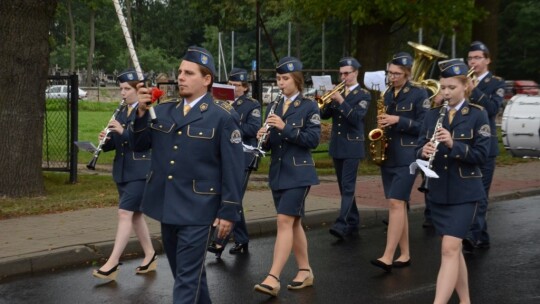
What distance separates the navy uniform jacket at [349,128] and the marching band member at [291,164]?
236cm

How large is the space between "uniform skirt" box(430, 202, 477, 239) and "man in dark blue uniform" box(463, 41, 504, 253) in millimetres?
2556

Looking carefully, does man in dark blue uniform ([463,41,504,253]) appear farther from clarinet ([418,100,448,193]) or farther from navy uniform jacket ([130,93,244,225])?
navy uniform jacket ([130,93,244,225])

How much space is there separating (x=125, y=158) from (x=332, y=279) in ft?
7.13

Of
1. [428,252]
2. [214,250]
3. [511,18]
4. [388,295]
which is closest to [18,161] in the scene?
[214,250]

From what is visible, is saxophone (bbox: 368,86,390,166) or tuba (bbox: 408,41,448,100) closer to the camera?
saxophone (bbox: 368,86,390,166)

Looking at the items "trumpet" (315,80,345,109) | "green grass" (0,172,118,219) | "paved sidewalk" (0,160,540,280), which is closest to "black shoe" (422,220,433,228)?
"paved sidewalk" (0,160,540,280)

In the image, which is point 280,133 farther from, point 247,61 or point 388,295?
point 247,61

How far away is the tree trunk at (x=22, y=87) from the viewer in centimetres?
1318

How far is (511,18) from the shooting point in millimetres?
63531

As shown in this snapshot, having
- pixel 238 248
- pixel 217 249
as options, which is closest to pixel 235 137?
pixel 217 249

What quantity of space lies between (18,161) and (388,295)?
23.5 ft

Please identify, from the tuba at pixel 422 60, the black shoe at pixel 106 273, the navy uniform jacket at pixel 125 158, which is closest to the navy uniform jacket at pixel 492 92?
the tuba at pixel 422 60

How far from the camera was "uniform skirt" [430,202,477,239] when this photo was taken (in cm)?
682

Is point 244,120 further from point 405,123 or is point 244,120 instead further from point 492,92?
point 492,92
